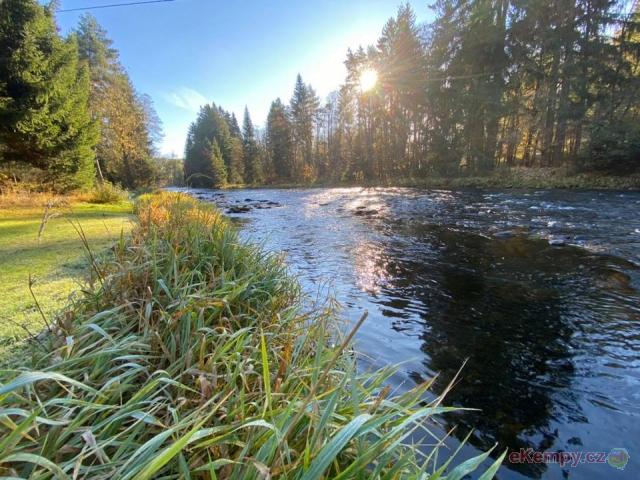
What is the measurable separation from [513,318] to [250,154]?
148 feet

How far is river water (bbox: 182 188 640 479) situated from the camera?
6.42 feet

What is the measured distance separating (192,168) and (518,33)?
47784 millimetres

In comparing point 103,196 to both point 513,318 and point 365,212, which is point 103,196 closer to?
point 365,212

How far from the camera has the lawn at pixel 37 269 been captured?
228 centimetres

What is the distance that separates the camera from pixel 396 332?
3.13 m

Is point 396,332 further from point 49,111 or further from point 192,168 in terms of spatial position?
point 192,168

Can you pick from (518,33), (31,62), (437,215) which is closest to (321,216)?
(437,215)

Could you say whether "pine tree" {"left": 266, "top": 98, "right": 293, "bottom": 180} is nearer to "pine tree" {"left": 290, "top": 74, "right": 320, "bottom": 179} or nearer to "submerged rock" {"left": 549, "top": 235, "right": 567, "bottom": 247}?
"pine tree" {"left": 290, "top": 74, "right": 320, "bottom": 179}

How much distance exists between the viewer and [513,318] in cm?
327
